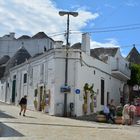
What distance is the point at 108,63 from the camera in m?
44.6

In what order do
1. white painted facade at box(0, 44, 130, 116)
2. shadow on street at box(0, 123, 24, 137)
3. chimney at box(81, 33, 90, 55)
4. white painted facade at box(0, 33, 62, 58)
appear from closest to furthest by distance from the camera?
1. shadow on street at box(0, 123, 24, 137)
2. white painted facade at box(0, 44, 130, 116)
3. chimney at box(81, 33, 90, 55)
4. white painted facade at box(0, 33, 62, 58)

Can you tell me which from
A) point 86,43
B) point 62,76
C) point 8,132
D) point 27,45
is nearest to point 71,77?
point 62,76

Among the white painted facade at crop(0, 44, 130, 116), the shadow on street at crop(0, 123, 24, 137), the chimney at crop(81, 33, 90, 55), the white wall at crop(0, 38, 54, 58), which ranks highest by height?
the white wall at crop(0, 38, 54, 58)

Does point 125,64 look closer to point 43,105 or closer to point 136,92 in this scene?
point 136,92

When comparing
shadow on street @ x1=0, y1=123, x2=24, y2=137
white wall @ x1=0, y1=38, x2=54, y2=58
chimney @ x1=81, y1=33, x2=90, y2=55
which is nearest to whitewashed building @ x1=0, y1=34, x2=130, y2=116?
chimney @ x1=81, y1=33, x2=90, y2=55

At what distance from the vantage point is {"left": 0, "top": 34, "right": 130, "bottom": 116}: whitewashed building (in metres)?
34.1

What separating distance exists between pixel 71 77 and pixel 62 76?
722 millimetres

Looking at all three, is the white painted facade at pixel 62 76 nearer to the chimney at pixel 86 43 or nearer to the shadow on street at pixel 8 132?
the chimney at pixel 86 43

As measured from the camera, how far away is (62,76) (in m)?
34.2

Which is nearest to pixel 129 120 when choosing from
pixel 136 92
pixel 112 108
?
pixel 112 108

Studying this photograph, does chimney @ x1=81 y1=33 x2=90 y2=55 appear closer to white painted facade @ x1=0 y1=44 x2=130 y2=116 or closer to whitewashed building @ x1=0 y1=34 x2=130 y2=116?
whitewashed building @ x1=0 y1=34 x2=130 y2=116

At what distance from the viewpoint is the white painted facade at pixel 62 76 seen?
34000mm

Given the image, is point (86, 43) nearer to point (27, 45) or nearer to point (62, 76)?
point (62, 76)

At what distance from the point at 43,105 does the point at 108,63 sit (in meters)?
11.2
